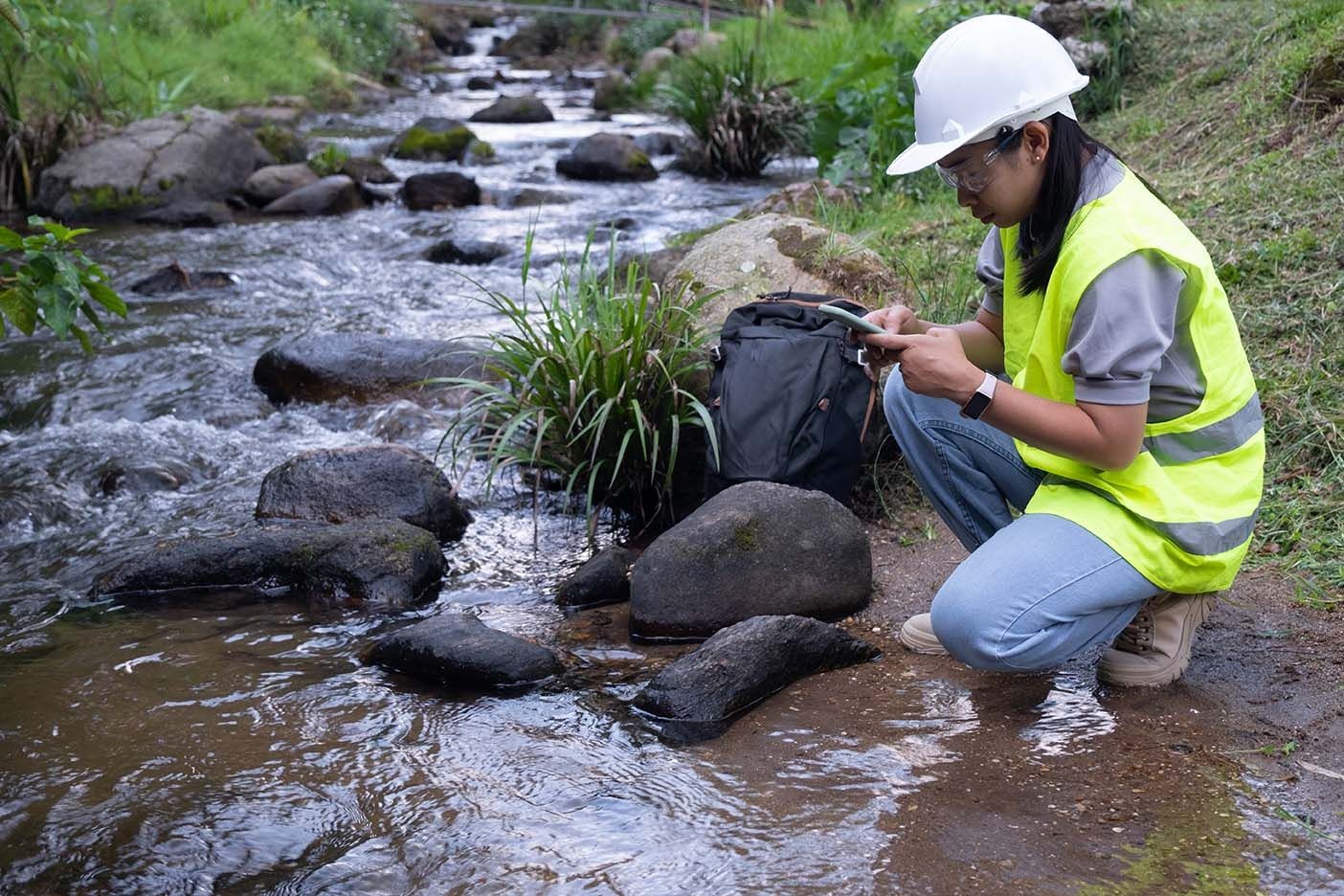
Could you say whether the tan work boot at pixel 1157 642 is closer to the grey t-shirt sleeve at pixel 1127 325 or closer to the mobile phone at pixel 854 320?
the grey t-shirt sleeve at pixel 1127 325

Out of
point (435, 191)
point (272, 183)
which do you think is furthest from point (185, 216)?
point (435, 191)

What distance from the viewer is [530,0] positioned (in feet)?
86.7

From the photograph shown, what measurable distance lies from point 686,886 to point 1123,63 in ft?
22.3

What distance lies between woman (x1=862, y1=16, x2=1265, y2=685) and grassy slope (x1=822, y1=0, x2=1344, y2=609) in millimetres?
844

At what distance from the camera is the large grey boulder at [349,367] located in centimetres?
586

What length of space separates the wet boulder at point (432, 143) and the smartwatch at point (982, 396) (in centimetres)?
1127

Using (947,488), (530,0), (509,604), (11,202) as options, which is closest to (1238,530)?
(947,488)

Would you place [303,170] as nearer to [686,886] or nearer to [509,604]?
[509,604]

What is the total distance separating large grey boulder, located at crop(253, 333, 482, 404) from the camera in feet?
19.2

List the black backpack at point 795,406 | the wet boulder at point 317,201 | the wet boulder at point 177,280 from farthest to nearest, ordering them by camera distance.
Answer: the wet boulder at point 317,201, the wet boulder at point 177,280, the black backpack at point 795,406

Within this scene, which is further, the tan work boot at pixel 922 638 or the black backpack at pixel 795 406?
the black backpack at pixel 795 406

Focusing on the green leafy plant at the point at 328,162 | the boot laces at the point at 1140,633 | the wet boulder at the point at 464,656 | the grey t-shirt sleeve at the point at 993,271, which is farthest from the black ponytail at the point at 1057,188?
the green leafy plant at the point at 328,162

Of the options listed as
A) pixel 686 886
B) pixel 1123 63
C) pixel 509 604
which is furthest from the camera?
pixel 1123 63

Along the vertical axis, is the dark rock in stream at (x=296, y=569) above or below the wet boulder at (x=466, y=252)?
below
